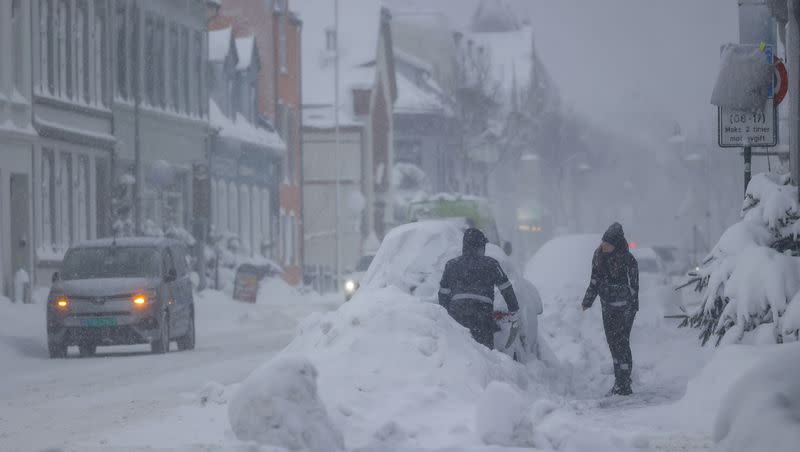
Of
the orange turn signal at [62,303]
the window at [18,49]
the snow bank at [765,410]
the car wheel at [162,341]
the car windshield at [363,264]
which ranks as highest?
the window at [18,49]

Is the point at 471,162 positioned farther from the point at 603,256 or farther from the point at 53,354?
the point at 603,256

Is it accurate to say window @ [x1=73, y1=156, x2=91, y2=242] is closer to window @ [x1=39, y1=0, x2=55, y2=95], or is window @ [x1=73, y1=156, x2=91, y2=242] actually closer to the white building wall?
window @ [x1=39, y1=0, x2=55, y2=95]

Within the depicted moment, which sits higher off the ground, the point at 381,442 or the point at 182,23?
the point at 182,23

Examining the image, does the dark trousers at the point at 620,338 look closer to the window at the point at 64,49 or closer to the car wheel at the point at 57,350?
the car wheel at the point at 57,350

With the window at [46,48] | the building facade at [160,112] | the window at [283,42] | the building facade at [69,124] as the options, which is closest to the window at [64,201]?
the building facade at [69,124]

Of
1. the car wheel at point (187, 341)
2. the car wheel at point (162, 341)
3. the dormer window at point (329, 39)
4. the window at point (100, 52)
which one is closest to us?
the car wheel at point (162, 341)

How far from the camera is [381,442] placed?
11617 mm

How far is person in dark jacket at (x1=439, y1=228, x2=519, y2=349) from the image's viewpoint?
1574 centimetres

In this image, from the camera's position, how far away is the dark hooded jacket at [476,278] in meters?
15.7

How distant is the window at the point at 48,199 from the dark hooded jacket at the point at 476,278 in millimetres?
23976

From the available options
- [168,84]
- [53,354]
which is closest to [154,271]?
[53,354]

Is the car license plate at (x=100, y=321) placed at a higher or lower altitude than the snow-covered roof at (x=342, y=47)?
lower

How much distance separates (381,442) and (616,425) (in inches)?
109

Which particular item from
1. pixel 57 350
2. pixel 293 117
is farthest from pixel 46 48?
pixel 293 117
